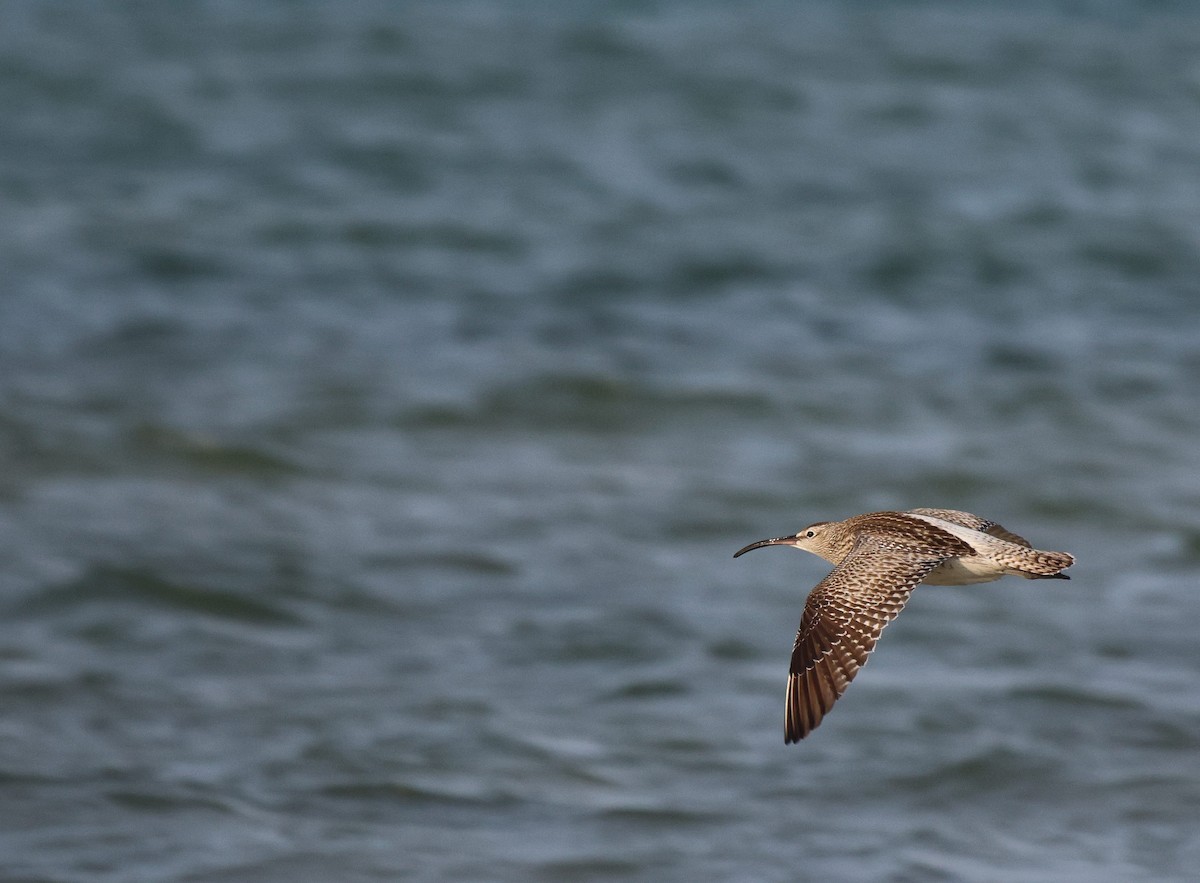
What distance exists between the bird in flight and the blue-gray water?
7.86 ft

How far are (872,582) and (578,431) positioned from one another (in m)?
7.64

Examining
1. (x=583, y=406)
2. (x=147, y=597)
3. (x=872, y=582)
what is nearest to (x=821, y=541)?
(x=872, y=582)

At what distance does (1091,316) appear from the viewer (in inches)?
623

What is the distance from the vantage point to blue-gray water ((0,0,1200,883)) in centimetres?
880

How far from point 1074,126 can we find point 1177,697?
509 inches

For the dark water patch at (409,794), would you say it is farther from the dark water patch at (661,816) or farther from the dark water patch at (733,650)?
the dark water patch at (733,650)

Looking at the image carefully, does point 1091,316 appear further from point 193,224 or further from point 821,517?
point 193,224

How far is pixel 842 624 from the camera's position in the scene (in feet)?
19.5

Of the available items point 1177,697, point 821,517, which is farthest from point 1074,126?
point 1177,697

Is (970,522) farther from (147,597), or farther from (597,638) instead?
(147,597)

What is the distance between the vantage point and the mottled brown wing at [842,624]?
5836mm

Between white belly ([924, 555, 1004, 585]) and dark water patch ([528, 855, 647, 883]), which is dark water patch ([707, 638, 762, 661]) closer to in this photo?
dark water patch ([528, 855, 647, 883])

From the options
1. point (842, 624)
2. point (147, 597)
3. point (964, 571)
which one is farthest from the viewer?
point (147, 597)

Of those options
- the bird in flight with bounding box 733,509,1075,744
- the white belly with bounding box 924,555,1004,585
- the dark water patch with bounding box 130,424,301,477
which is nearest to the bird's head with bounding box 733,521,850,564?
the bird in flight with bounding box 733,509,1075,744
